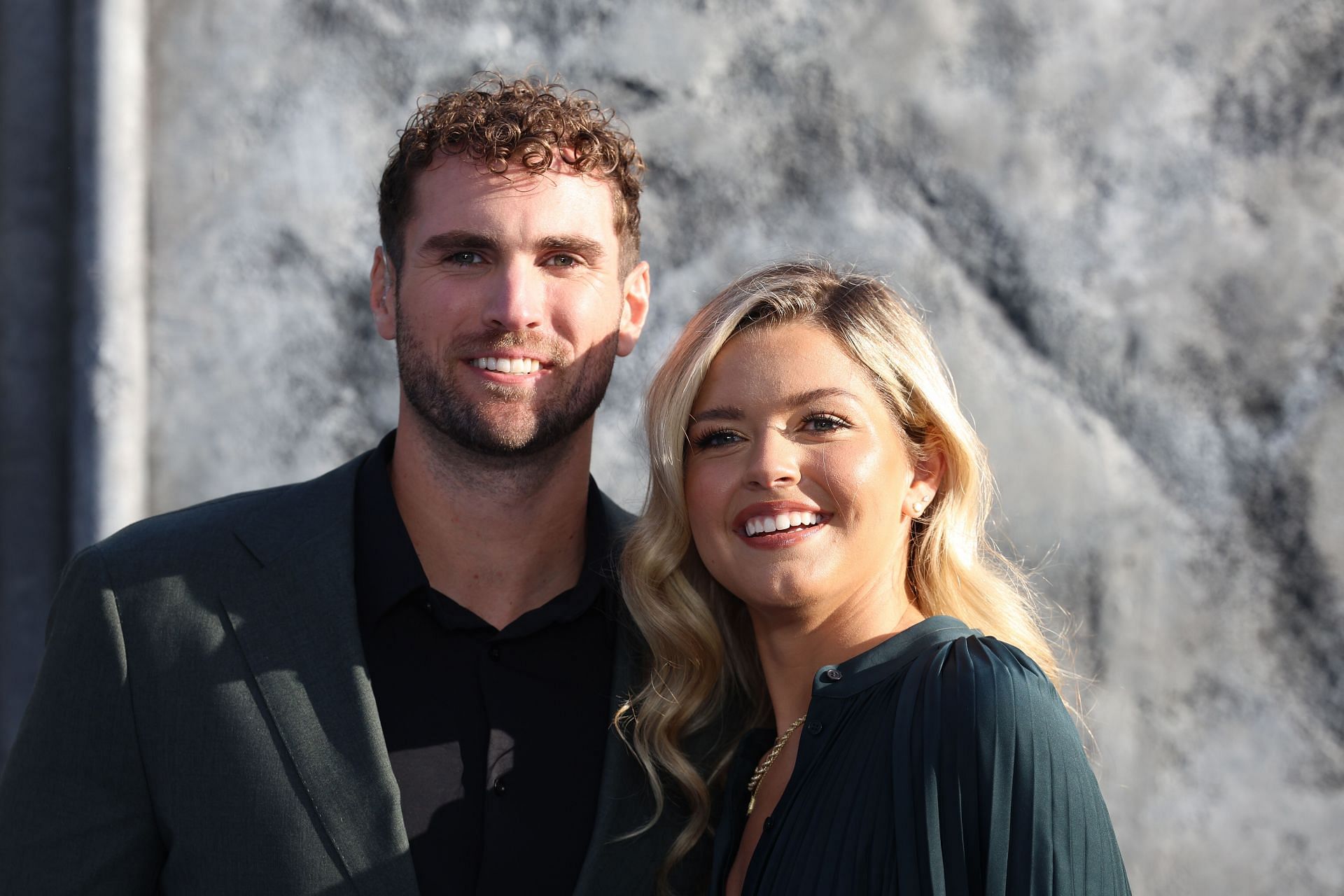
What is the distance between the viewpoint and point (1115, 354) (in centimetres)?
312

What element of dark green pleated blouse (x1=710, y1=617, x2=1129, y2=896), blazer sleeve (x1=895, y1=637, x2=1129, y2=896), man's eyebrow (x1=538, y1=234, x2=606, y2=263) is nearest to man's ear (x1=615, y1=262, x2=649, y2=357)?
man's eyebrow (x1=538, y1=234, x2=606, y2=263)

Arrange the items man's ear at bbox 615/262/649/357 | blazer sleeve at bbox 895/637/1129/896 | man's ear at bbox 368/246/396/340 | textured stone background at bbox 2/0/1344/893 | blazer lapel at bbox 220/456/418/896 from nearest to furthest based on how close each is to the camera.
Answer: blazer sleeve at bbox 895/637/1129/896
blazer lapel at bbox 220/456/418/896
man's ear at bbox 368/246/396/340
man's ear at bbox 615/262/649/357
textured stone background at bbox 2/0/1344/893

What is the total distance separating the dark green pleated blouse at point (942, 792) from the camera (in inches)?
64.0

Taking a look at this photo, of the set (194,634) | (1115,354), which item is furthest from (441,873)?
(1115,354)

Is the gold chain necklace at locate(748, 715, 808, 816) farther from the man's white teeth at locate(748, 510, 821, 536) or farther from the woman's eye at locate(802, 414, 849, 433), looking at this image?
the woman's eye at locate(802, 414, 849, 433)

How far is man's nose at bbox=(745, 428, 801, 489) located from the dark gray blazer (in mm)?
626

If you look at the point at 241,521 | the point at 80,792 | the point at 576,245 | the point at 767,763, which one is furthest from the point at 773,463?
the point at 80,792

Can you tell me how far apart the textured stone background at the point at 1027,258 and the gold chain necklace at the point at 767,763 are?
1249 millimetres

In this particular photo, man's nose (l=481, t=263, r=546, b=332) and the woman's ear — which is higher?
man's nose (l=481, t=263, r=546, b=332)

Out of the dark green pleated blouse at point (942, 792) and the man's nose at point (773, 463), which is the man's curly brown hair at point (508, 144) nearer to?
the man's nose at point (773, 463)

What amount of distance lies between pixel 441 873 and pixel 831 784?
0.67 m

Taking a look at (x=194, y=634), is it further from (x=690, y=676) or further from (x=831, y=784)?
(x=831, y=784)

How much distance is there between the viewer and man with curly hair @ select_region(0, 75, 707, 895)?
6.35ft

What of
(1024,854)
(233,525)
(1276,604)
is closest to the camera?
(1024,854)
